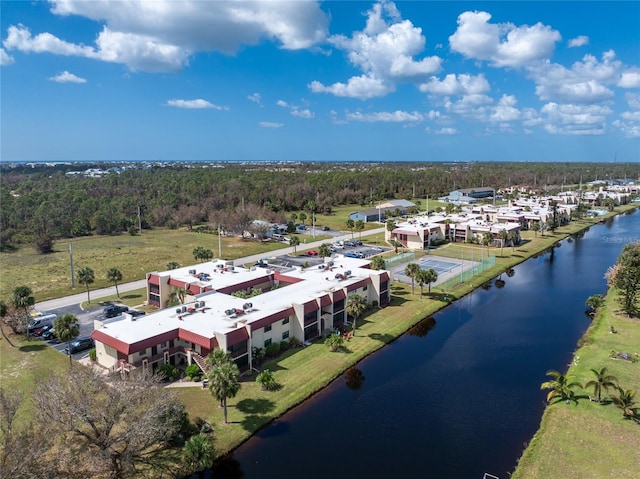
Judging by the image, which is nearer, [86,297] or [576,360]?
[576,360]

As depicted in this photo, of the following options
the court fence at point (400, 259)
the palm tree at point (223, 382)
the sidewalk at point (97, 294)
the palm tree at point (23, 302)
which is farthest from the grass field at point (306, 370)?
the court fence at point (400, 259)

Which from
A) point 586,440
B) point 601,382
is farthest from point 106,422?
point 601,382

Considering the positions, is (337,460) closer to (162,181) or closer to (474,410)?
(474,410)

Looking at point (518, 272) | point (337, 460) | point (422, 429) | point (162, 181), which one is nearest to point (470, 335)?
point (422, 429)

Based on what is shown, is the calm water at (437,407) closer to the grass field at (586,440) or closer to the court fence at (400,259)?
the grass field at (586,440)

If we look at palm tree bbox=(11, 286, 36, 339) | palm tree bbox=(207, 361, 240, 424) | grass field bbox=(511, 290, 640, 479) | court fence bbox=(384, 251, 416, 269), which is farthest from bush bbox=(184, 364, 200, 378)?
court fence bbox=(384, 251, 416, 269)

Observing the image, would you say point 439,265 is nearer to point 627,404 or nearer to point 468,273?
point 468,273
